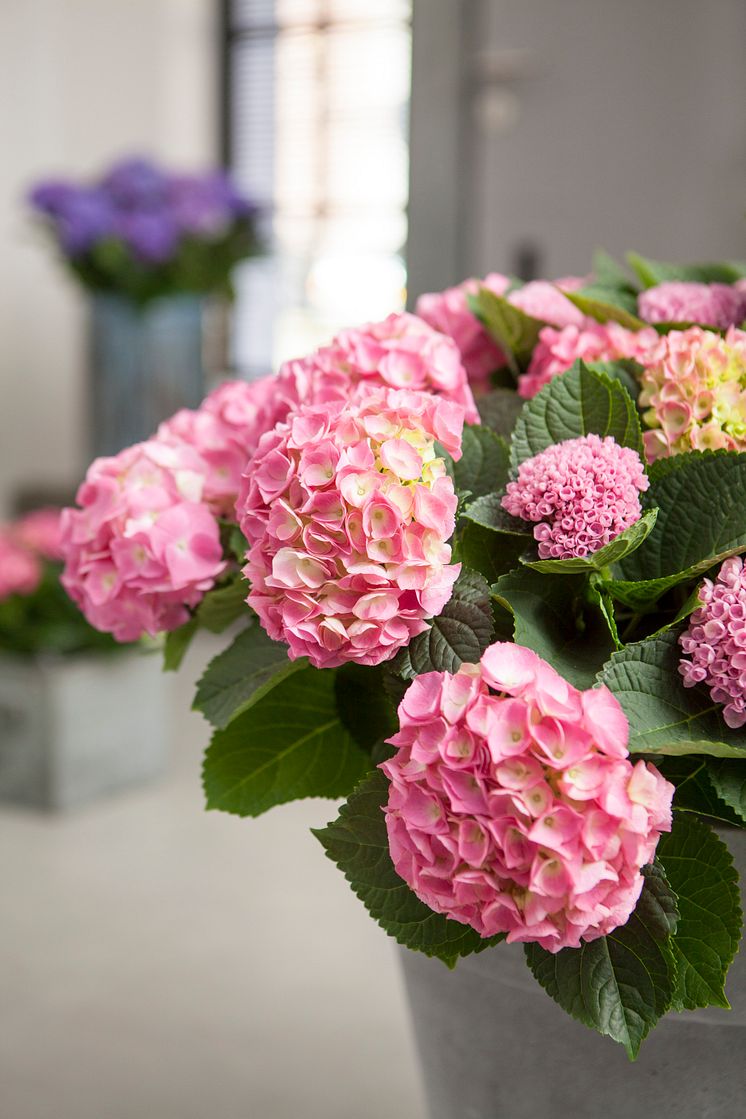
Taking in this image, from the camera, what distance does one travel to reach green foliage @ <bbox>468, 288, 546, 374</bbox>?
0.52 m

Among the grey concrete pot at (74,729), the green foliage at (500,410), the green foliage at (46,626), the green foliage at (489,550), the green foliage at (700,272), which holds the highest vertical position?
the green foliage at (700,272)

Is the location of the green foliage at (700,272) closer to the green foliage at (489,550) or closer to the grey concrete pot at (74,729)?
the green foliage at (489,550)

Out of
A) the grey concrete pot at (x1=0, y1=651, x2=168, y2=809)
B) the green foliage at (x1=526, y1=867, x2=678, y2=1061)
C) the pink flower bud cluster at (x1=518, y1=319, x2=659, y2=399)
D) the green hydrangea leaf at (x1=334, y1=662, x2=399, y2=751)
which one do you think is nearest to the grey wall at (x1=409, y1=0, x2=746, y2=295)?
the grey concrete pot at (x1=0, y1=651, x2=168, y2=809)

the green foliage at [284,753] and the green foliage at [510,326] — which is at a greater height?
the green foliage at [510,326]

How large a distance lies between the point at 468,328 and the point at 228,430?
0.13m

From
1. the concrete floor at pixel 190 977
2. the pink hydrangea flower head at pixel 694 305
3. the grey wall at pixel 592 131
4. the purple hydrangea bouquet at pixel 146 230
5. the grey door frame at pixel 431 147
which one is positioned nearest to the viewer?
the pink hydrangea flower head at pixel 694 305

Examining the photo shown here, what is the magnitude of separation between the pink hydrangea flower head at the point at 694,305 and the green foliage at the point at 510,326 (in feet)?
0.16

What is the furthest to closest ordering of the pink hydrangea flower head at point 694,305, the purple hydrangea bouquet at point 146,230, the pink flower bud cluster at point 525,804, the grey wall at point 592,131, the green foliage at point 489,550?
the purple hydrangea bouquet at point 146,230 → the grey wall at point 592,131 → the pink hydrangea flower head at point 694,305 → the green foliage at point 489,550 → the pink flower bud cluster at point 525,804

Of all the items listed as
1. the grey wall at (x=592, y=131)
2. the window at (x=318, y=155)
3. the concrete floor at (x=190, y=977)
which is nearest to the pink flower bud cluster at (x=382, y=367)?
the concrete floor at (x=190, y=977)

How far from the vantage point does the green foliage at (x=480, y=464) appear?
44 cm

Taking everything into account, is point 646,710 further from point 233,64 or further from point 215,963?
point 233,64

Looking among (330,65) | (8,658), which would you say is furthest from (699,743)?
(330,65)

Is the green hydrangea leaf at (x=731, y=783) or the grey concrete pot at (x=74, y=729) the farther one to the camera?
the grey concrete pot at (x=74, y=729)

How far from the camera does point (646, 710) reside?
36 cm
